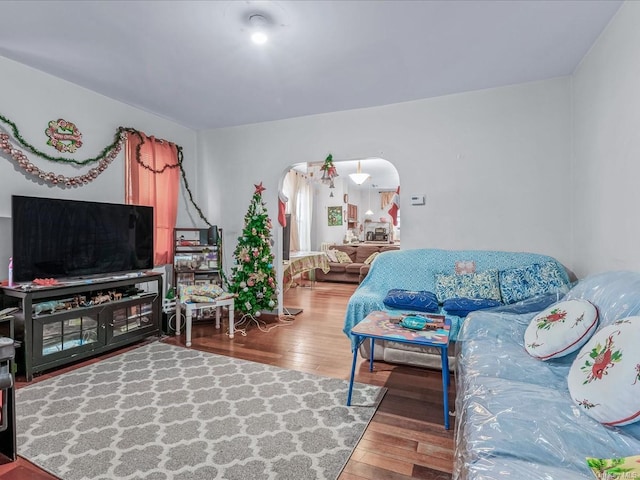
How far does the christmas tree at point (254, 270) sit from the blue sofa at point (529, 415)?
8.58 feet

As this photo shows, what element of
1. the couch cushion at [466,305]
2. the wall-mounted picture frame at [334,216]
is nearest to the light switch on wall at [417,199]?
the couch cushion at [466,305]

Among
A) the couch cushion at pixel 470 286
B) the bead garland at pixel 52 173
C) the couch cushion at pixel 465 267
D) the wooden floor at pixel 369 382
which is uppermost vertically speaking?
the bead garland at pixel 52 173

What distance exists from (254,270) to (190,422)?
2.25 metres

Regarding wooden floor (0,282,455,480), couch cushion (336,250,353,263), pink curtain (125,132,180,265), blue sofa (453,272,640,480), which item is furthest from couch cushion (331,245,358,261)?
blue sofa (453,272,640,480)

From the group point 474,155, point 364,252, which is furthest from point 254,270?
point 364,252

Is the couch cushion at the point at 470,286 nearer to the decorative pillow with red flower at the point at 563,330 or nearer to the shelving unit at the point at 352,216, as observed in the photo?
the decorative pillow with red flower at the point at 563,330

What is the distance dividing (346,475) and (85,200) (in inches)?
134

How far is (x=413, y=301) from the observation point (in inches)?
114

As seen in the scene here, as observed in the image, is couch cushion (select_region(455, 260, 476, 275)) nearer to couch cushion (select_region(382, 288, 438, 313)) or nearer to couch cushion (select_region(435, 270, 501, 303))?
couch cushion (select_region(435, 270, 501, 303))

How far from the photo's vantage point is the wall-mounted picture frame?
9.23 m

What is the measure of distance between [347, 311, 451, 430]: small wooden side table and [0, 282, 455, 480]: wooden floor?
0.69 feet

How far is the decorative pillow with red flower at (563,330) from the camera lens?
5.53 feet

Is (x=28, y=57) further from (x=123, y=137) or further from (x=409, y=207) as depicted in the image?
(x=409, y=207)

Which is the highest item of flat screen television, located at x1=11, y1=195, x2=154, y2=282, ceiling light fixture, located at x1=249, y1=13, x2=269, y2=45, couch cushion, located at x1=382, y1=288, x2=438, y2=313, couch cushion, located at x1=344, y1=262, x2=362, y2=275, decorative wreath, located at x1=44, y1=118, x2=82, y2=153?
ceiling light fixture, located at x1=249, y1=13, x2=269, y2=45
